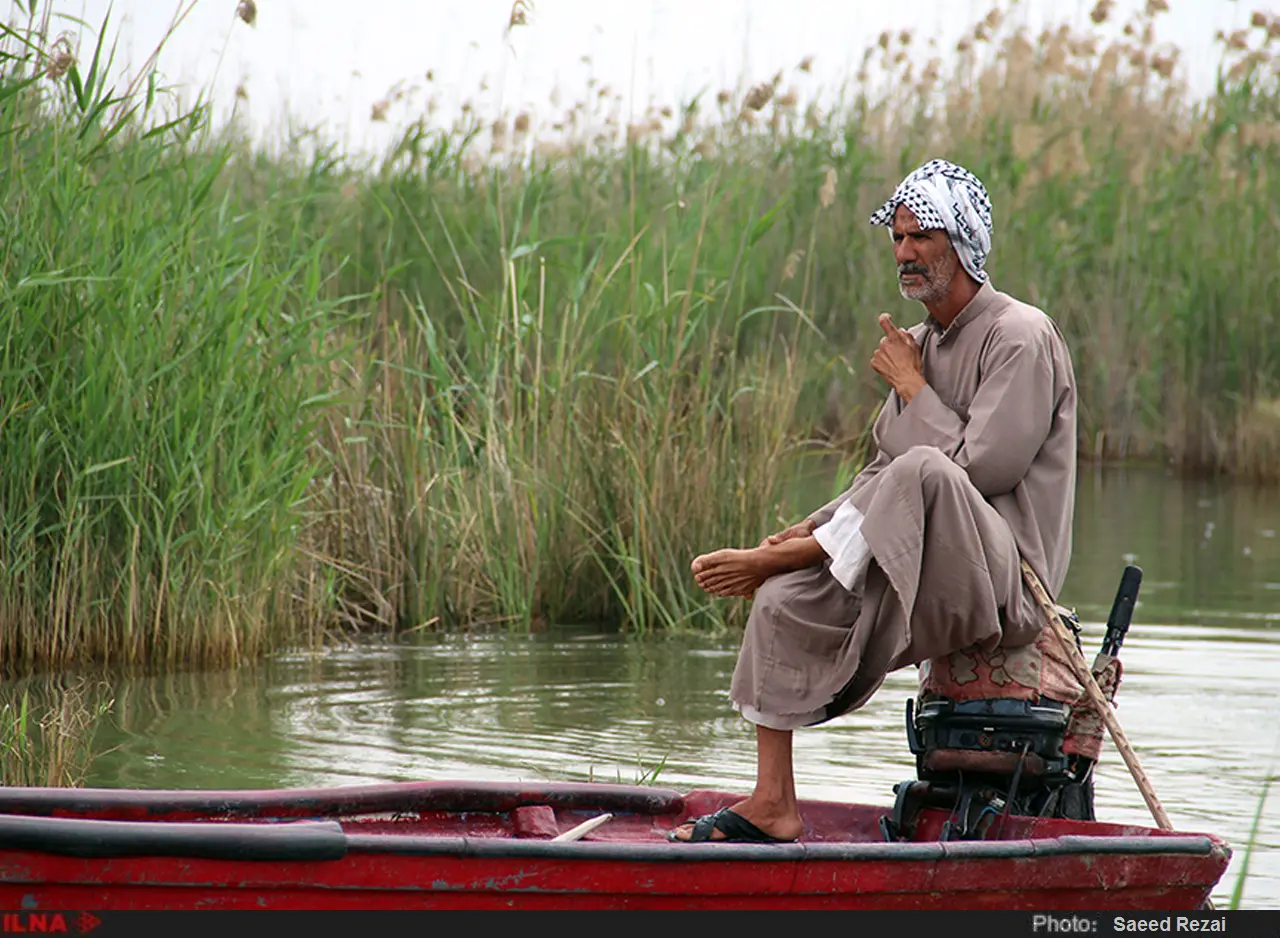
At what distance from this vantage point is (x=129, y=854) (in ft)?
11.7

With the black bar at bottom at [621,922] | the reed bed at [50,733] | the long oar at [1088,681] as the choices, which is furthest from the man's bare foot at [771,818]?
the reed bed at [50,733]

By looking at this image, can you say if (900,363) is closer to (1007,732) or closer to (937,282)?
(937,282)

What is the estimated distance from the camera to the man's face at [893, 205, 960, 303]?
14.1ft

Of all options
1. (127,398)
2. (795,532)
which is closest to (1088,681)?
(795,532)

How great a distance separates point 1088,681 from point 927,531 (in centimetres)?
51

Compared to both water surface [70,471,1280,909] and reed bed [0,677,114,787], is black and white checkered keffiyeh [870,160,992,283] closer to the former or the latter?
water surface [70,471,1280,909]

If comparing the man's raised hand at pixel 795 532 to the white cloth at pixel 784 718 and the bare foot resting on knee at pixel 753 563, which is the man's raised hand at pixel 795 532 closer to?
the bare foot resting on knee at pixel 753 563

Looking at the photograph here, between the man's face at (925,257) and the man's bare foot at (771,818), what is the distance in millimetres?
1123

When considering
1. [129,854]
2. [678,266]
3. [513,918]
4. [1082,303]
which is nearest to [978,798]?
[513,918]

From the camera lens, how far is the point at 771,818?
4.26m

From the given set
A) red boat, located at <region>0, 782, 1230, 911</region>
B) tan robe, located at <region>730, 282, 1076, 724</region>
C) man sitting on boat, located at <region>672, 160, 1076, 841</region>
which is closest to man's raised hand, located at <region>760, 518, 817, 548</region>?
man sitting on boat, located at <region>672, 160, 1076, 841</region>

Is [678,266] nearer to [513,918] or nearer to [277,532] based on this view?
[277,532]

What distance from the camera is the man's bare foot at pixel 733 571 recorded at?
4.19 metres

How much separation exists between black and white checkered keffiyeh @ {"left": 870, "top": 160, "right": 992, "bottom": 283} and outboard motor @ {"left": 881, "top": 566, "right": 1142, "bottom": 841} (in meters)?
0.78
